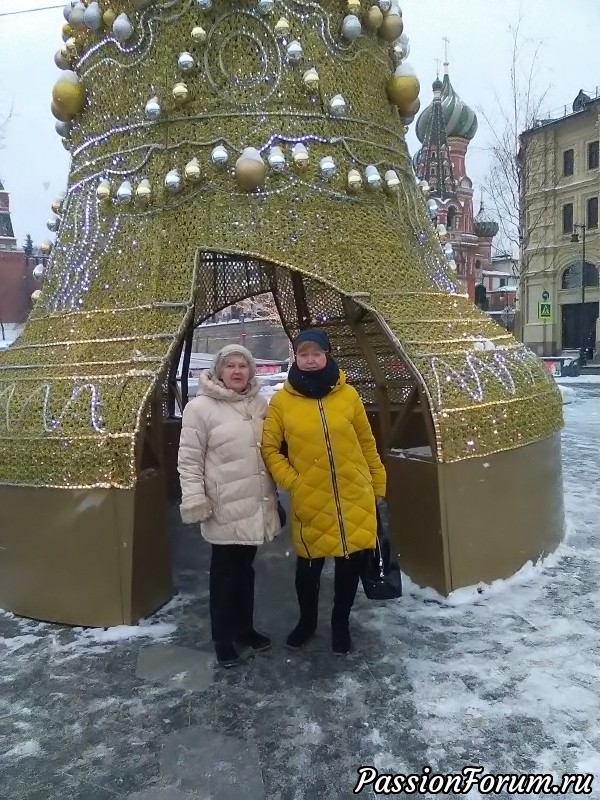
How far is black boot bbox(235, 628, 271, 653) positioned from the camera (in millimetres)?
3283

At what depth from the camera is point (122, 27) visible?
3.88 m

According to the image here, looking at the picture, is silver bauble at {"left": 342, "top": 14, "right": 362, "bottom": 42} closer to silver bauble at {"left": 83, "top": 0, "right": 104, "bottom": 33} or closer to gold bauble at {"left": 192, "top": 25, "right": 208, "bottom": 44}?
→ gold bauble at {"left": 192, "top": 25, "right": 208, "bottom": 44}

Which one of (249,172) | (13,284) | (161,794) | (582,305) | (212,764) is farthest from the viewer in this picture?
(13,284)

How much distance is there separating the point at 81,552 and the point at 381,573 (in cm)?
152

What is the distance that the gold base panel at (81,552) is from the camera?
345cm

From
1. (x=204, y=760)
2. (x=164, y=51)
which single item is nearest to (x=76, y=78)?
(x=164, y=51)

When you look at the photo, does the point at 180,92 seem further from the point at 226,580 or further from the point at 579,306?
the point at 579,306

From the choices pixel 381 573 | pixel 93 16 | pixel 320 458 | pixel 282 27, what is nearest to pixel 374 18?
pixel 282 27

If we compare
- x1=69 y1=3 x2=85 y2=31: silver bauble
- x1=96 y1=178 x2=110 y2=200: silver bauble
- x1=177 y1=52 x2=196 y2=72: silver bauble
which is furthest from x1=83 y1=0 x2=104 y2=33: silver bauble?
x1=96 y1=178 x2=110 y2=200: silver bauble

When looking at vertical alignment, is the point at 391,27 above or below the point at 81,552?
above

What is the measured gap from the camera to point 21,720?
2752 millimetres

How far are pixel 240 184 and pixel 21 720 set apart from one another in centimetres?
282

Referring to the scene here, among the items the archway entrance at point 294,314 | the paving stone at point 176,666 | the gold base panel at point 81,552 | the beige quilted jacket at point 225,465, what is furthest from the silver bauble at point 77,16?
the paving stone at point 176,666

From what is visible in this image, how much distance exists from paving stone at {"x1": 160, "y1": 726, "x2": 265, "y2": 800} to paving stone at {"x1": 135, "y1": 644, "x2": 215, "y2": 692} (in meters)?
0.37
